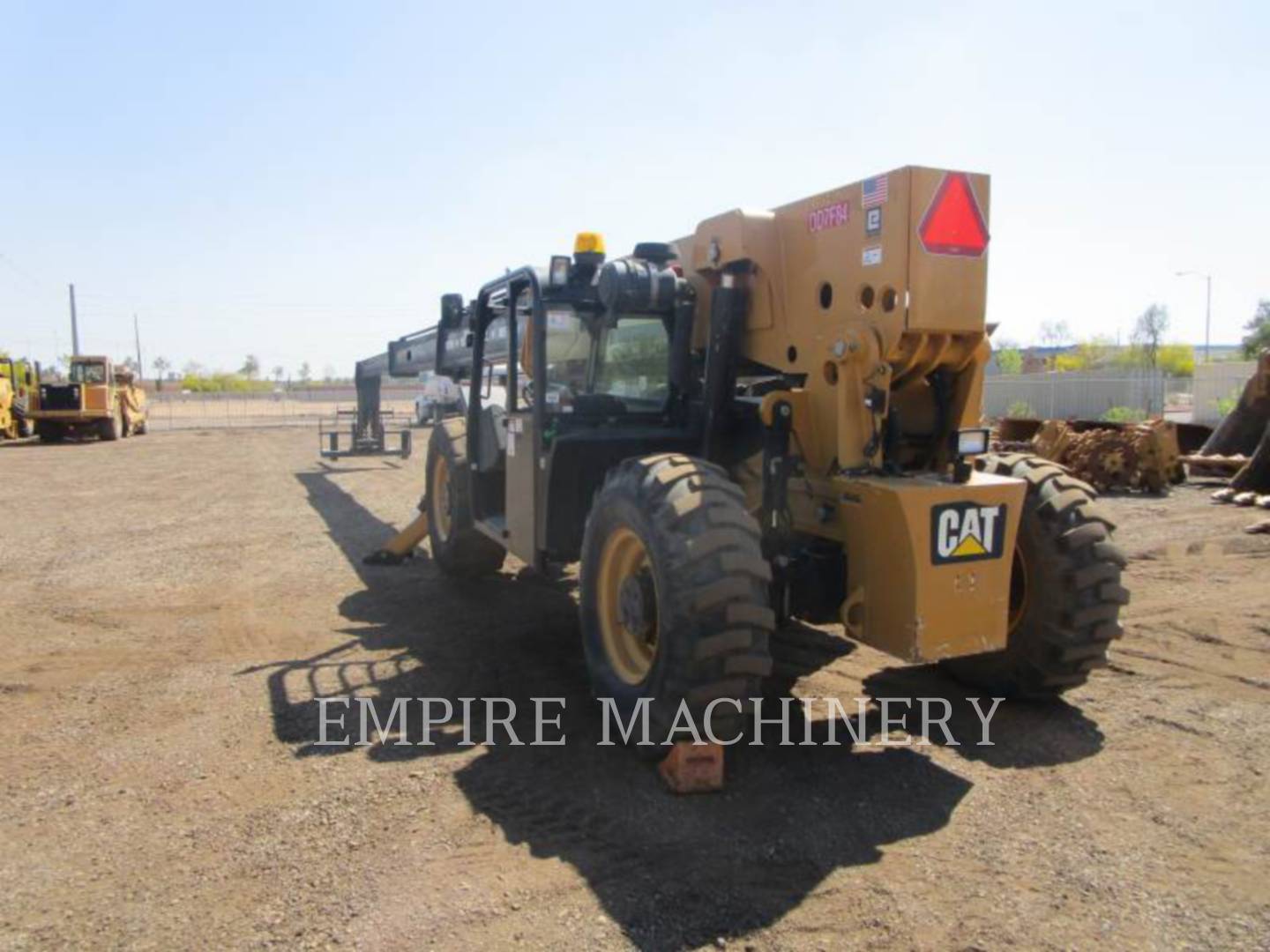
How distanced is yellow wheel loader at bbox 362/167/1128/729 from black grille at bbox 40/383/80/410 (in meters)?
27.9

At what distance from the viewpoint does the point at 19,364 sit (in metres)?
30.4

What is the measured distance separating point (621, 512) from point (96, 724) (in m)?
3.11

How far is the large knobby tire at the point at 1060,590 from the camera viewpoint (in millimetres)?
4629

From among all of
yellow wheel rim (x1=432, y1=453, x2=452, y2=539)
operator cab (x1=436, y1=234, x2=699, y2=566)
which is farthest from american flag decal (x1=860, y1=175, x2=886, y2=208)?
yellow wheel rim (x1=432, y1=453, x2=452, y2=539)

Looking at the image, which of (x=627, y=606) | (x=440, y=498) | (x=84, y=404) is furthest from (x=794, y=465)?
(x=84, y=404)

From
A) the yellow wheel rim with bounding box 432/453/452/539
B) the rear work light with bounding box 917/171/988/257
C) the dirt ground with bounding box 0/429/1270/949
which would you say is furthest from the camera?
the yellow wheel rim with bounding box 432/453/452/539

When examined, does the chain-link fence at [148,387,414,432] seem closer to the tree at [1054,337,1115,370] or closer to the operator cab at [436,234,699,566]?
the operator cab at [436,234,699,566]

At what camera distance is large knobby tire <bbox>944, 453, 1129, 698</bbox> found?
15.2 ft

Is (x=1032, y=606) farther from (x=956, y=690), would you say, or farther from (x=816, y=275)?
(x=816, y=275)

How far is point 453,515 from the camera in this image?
8195 millimetres

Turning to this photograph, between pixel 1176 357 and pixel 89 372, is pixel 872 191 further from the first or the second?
pixel 1176 357

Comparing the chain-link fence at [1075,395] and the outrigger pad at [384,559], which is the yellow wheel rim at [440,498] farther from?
the chain-link fence at [1075,395]

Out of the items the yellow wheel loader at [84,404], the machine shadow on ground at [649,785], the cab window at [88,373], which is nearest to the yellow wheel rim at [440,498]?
the machine shadow on ground at [649,785]

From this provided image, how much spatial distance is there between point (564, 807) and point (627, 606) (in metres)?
0.98
